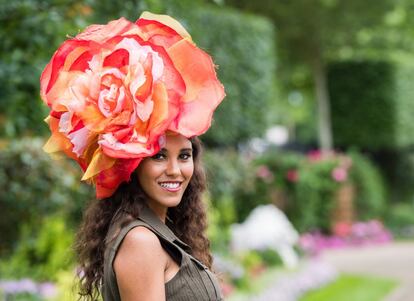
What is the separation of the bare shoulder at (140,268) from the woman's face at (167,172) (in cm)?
18

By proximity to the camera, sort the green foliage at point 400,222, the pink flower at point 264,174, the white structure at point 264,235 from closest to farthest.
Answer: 1. the white structure at point 264,235
2. the pink flower at point 264,174
3. the green foliage at point 400,222

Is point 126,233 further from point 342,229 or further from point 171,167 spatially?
point 342,229

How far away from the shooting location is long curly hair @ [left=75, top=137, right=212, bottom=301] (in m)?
2.17

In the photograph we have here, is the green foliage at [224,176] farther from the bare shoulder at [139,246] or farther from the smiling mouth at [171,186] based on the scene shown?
the bare shoulder at [139,246]

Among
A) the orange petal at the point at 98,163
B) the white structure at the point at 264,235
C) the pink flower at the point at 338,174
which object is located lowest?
the pink flower at the point at 338,174

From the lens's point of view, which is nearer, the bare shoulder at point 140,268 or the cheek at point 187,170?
the bare shoulder at point 140,268

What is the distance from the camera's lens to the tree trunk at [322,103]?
1769cm

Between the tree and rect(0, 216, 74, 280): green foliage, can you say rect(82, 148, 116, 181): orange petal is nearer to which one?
rect(0, 216, 74, 280): green foliage

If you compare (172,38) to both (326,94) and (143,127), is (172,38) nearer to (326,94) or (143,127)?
(143,127)

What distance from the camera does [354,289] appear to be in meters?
9.86

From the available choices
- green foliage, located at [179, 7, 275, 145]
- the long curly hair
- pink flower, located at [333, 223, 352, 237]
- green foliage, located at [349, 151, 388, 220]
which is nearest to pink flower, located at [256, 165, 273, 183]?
green foliage, located at [179, 7, 275, 145]

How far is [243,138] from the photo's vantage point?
42.7ft

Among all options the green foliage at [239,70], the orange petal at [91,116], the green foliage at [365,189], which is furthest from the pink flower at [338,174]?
the orange petal at [91,116]

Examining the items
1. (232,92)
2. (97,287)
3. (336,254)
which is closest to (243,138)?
(232,92)
